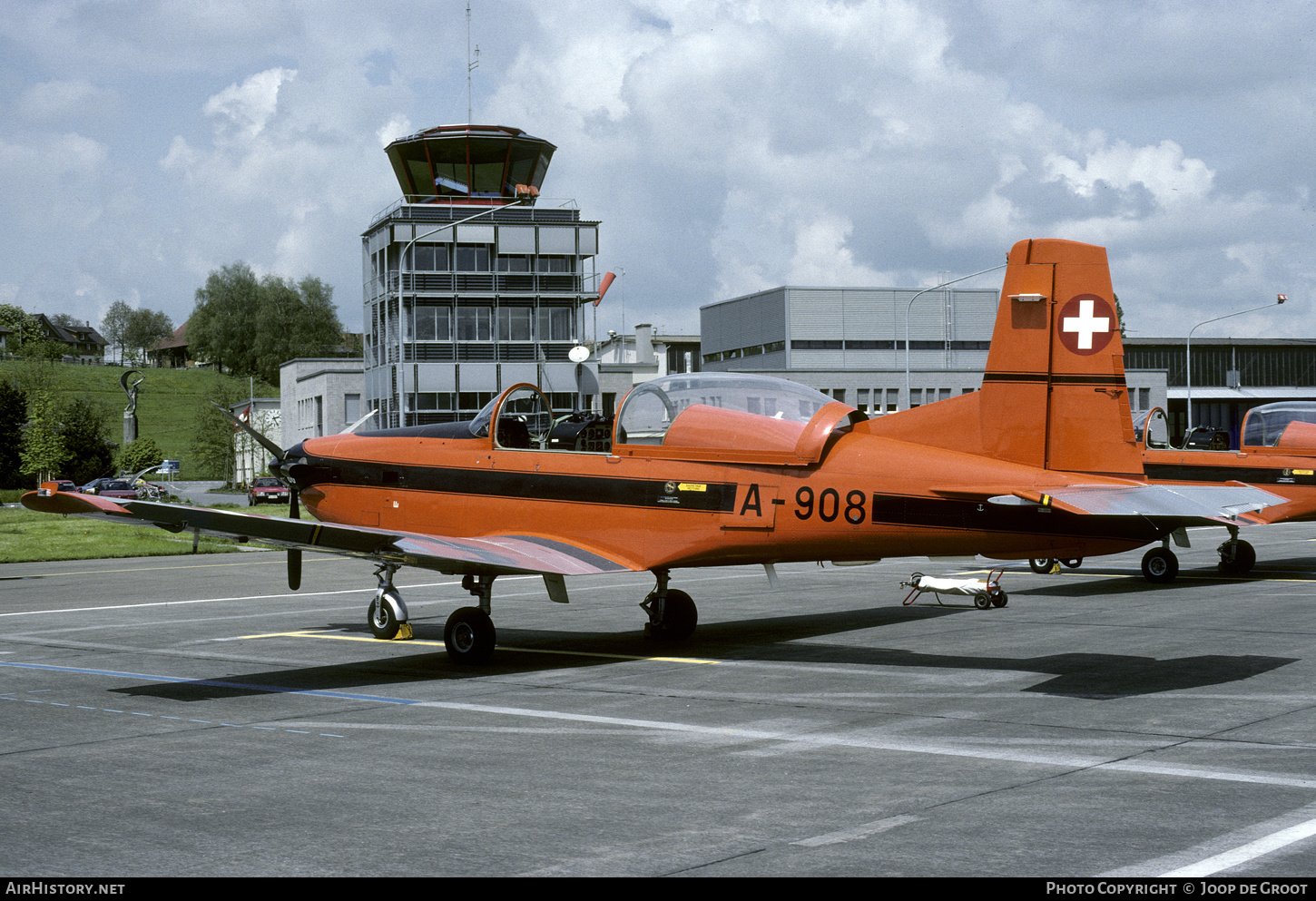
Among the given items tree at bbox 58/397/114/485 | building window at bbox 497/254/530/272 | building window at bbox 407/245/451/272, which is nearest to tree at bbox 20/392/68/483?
tree at bbox 58/397/114/485

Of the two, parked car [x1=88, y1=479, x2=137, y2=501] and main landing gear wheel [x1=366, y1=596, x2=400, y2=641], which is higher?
parked car [x1=88, y1=479, x2=137, y2=501]

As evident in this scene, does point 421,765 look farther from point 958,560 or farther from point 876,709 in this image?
point 958,560

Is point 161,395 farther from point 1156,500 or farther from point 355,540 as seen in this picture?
point 1156,500

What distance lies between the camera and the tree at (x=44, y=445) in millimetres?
72000

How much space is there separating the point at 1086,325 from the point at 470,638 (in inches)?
276

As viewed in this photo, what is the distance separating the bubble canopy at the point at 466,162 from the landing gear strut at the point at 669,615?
49.8 metres

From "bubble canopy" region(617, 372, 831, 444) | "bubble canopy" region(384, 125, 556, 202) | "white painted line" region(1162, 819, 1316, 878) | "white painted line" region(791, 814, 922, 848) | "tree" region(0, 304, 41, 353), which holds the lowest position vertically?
"white painted line" region(791, 814, 922, 848)

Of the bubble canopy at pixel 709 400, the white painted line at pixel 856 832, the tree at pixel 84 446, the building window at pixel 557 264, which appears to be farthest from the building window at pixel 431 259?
the white painted line at pixel 856 832

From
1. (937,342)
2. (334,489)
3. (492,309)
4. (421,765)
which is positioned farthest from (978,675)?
(937,342)

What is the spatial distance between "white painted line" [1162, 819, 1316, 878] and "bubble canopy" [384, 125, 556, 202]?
5819 cm

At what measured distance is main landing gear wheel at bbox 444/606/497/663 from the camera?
12.6 meters

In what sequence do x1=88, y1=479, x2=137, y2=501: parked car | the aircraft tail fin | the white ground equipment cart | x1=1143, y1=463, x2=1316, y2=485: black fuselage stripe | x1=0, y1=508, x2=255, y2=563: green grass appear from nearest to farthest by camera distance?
the aircraft tail fin → the white ground equipment cart → x1=1143, y1=463, x2=1316, y2=485: black fuselage stripe → x1=0, y1=508, x2=255, y2=563: green grass → x1=88, y1=479, x2=137, y2=501: parked car

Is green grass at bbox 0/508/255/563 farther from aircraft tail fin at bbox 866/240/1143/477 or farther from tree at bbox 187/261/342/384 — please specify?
tree at bbox 187/261/342/384

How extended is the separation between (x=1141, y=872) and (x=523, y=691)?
22.1 ft
